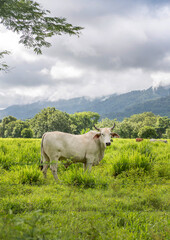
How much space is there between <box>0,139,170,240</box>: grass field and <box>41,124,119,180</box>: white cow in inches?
29.5

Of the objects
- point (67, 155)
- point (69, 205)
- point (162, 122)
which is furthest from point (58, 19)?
point (162, 122)

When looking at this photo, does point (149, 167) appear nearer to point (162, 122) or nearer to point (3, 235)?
point (3, 235)

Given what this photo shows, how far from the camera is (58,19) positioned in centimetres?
745

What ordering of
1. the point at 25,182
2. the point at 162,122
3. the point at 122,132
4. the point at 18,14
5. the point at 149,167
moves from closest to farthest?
1. the point at 25,182
2. the point at 18,14
3. the point at 149,167
4. the point at 122,132
5. the point at 162,122

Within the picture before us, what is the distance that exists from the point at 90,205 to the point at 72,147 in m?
3.04

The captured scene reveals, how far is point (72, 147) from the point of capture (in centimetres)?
749

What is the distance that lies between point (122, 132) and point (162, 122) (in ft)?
65.9

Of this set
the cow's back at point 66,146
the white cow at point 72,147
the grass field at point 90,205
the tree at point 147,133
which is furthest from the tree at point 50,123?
the cow's back at point 66,146

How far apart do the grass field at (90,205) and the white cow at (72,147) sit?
749mm

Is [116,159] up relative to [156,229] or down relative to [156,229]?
up

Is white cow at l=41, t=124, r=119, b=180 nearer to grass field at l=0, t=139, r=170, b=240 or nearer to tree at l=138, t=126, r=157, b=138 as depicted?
grass field at l=0, t=139, r=170, b=240

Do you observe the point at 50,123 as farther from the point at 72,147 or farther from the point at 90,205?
the point at 90,205

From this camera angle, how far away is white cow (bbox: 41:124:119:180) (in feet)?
24.1

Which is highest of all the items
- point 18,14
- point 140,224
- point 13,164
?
point 18,14
